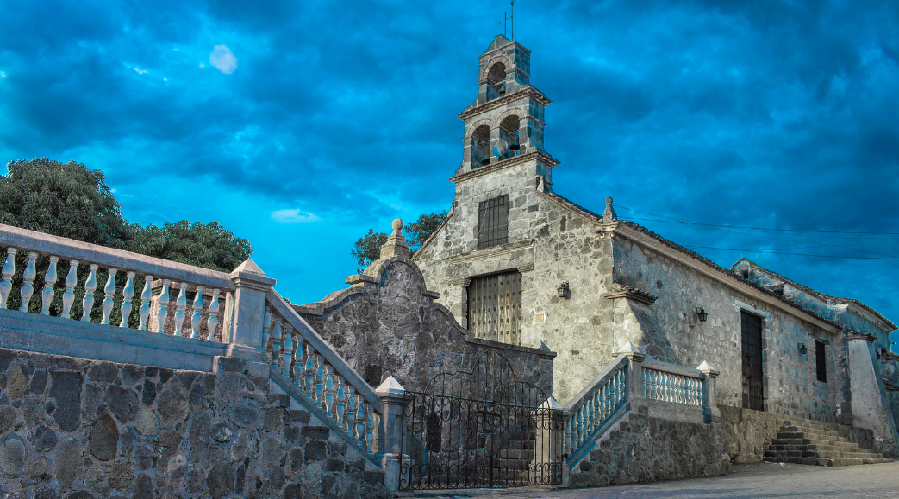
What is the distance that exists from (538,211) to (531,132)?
2.16m

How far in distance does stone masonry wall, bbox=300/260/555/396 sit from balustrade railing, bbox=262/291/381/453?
1553 millimetres

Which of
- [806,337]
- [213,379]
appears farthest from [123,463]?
[806,337]

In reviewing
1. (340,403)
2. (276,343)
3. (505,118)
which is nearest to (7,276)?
(276,343)

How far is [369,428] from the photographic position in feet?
29.8

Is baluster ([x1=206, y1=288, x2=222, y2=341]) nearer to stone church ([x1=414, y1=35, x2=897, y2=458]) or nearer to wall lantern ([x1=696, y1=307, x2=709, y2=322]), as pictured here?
stone church ([x1=414, y1=35, x2=897, y2=458])

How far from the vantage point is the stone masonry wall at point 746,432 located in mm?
16906

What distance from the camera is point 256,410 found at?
7793 mm

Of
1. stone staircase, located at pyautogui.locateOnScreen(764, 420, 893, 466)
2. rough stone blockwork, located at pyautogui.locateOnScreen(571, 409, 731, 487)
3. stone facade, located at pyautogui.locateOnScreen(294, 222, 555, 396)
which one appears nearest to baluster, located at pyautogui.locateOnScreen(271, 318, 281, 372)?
stone facade, located at pyautogui.locateOnScreen(294, 222, 555, 396)

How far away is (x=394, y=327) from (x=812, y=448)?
12884 millimetres

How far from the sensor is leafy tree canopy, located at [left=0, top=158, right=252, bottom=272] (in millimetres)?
18453

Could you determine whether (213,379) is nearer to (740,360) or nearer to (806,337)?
(740,360)

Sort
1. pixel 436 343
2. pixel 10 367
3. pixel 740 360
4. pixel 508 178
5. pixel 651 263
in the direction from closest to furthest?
pixel 10 367 < pixel 436 343 < pixel 651 263 < pixel 508 178 < pixel 740 360

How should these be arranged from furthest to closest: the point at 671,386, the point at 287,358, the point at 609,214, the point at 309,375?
the point at 609,214 → the point at 671,386 → the point at 309,375 → the point at 287,358

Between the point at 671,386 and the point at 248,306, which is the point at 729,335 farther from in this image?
the point at 248,306
